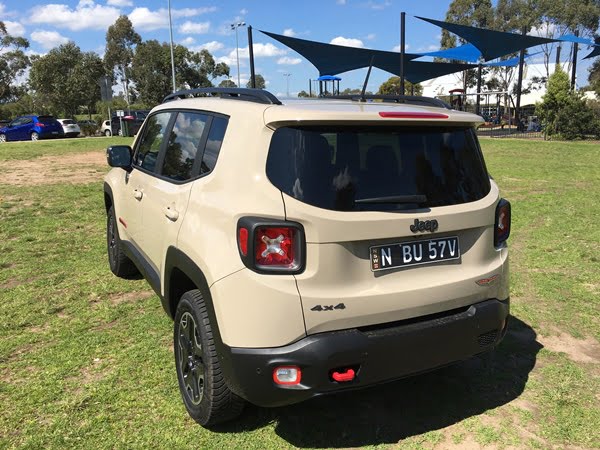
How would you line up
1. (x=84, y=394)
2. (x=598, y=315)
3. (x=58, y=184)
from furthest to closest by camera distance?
(x=58, y=184) < (x=598, y=315) < (x=84, y=394)

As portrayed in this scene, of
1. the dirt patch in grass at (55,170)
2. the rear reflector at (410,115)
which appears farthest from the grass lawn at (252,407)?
the dirt patch in grass at (55,170)

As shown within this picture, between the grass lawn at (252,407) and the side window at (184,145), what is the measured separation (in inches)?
51.3

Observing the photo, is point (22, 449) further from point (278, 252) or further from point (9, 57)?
point (9, 57)

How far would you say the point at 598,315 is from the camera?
4117mm

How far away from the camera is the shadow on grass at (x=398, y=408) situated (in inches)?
106

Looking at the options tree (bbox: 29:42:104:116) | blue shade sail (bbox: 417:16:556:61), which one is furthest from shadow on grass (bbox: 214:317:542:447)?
tree (bbox: 29:42:104:116)

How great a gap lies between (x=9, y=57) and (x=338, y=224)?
68156 mm

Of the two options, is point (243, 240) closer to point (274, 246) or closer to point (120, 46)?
point (274, 246)

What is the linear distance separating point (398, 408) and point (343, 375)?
84cm

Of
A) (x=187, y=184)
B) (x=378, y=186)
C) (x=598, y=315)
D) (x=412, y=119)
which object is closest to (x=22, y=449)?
(x=187, y=184)

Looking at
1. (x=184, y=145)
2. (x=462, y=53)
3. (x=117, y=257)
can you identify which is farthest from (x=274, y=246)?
(x=462, y=53)

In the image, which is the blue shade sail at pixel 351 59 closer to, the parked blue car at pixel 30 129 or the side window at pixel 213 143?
the side window at pixel 213 143

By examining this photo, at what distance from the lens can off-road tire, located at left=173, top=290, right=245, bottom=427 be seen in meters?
2.51

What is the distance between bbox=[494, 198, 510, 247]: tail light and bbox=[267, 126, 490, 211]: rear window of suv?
0.73 ft
